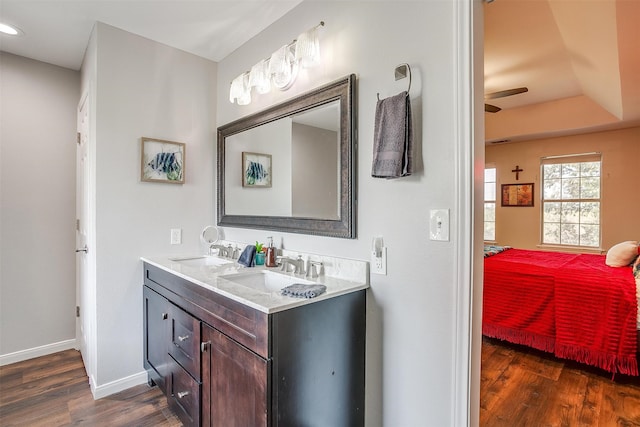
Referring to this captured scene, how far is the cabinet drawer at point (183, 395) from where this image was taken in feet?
5.38

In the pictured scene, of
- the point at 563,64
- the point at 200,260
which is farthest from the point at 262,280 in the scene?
the point at 563,64

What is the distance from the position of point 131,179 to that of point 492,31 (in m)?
3.01

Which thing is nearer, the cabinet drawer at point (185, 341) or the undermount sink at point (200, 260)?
the cabinet drawer at point (185, 341)

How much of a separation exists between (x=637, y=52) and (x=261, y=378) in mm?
3121

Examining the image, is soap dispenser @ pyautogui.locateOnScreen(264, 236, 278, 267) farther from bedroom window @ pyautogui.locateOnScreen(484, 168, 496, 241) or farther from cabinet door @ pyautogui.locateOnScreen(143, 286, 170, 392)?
bedroom window @ pyautogui.locateOnScreen(484, 168, 496, 241)

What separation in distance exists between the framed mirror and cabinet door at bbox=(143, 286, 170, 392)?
72 centimetres

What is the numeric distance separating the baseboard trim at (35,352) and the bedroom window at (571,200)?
20.5 feet

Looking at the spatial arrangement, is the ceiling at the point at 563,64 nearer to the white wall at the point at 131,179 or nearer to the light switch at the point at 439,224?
the light switch at the point at 439,224

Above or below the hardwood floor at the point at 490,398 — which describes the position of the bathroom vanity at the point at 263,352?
above

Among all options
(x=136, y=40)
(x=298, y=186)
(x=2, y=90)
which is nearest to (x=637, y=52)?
(x=298, y=186)

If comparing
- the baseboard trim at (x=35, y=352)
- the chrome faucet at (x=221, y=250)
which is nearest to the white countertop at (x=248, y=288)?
the chrome faucet at (x=221, y=250)

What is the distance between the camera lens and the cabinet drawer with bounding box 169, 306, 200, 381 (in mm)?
1649

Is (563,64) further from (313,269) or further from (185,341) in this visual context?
(185,341)

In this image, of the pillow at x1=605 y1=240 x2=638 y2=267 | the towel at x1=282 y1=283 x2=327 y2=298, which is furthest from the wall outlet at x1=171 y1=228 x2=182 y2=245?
the pillow at x1=605 y1=240 x2=638 y2=267
